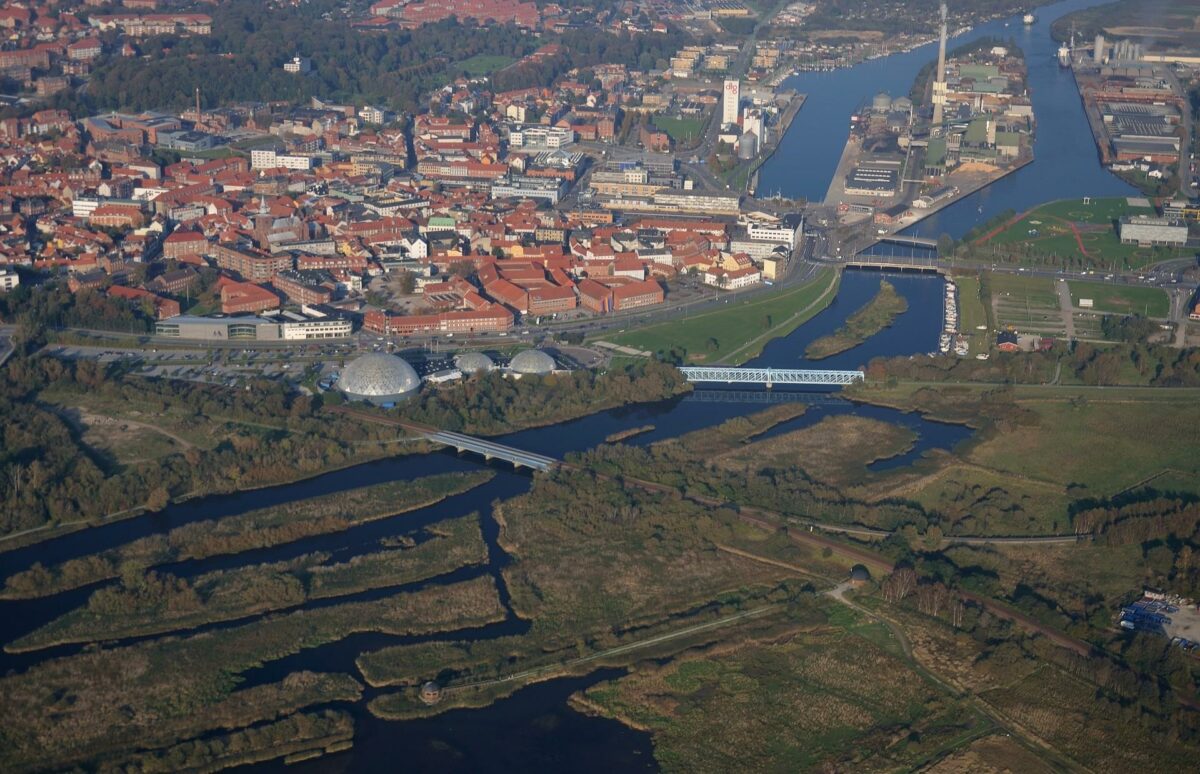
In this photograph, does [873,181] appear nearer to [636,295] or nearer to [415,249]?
[636,295]

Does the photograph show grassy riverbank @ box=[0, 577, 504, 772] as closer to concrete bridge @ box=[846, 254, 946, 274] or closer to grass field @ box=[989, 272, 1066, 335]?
grass field @ box=[989, 272, 1066, 335]

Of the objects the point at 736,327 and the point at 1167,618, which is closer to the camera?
the point at 1167,618

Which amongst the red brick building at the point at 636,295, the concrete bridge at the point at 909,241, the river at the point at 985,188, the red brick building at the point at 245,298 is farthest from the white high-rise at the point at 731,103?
the red brick building at the point at 245,298

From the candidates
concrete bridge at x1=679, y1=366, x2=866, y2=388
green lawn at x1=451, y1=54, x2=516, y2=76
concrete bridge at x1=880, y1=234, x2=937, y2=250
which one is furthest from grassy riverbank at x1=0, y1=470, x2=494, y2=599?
green lawn at x1=451, y1=54, x2=516, y2=76

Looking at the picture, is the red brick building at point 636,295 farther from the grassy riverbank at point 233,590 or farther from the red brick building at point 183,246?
the grassy riverbank at point 233,590

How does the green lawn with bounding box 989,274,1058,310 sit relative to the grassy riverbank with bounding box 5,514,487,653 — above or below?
above

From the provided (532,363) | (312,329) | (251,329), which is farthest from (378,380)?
(251,329)
